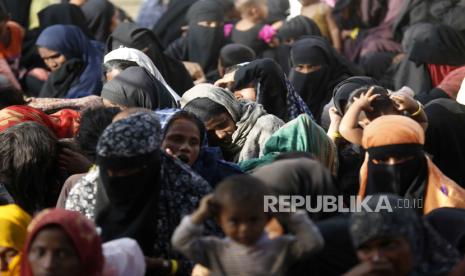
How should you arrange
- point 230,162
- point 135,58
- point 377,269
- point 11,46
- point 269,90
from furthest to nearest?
point 11,46, point 135,58, point 269,90, point 230,162, point 377,269

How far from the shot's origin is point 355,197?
6.99 meters

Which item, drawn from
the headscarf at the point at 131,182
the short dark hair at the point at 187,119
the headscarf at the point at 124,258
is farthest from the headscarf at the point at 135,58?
the headscarf at the point at 124,258

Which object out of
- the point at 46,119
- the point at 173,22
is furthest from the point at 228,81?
the point at 173,22

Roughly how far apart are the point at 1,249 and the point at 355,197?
1721 mm

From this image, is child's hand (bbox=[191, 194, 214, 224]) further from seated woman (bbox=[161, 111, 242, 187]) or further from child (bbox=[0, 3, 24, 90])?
child (bbox=[0, 3, 24, 90])

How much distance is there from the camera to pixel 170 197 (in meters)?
6.28

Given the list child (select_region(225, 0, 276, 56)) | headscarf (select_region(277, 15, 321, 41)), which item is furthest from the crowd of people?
child (select_region(225, 0, 276, 56))

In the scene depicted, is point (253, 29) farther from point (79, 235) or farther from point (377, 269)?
point (377, 269)

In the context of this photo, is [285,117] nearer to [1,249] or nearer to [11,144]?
[11,144]

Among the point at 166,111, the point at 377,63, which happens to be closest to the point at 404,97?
the point at 166,111

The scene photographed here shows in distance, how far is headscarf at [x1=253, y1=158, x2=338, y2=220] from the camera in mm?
5871

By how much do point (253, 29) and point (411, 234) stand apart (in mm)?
6807

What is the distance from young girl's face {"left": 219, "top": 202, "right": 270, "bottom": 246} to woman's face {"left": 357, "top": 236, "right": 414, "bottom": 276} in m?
0.39

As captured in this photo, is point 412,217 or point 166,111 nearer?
point 412,217
